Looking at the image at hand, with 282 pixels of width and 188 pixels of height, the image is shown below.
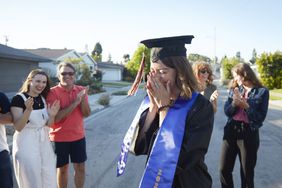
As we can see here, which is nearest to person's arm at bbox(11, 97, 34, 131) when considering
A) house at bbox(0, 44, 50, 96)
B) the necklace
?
the necklace

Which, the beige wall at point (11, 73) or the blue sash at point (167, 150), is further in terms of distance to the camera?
the beige wall at point (11, 73)

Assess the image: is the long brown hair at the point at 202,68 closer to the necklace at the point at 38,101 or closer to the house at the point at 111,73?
the necklace at the point at 38,101

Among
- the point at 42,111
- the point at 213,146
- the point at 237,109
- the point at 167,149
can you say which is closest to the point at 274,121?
the point at 213,146

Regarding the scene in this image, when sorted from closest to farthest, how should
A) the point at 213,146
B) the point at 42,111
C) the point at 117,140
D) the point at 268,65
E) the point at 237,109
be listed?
the point at 42,111 → the point at 237,109 → the point at 213,146 → the point at 117,140 → the point at 268,65

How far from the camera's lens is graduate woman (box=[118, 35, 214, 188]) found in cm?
193

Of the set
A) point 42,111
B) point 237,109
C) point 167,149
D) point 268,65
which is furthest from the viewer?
point 268,65

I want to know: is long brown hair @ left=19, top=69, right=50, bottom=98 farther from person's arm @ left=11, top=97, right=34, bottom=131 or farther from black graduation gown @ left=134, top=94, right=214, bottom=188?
black graduation gown @ left=134, top=94, right=214, bottom=188

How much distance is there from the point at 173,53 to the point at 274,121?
→ 1145cm

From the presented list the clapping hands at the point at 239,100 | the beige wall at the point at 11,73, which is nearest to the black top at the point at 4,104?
the clapping hands at the point at 239,100

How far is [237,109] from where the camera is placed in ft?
13.3

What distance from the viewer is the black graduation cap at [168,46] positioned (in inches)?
85.7

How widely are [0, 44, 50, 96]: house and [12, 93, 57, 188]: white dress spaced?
57.6ft

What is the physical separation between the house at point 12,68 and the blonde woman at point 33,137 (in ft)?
56.9

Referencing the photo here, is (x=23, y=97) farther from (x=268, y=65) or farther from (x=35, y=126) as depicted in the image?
(x=268, y=65)
